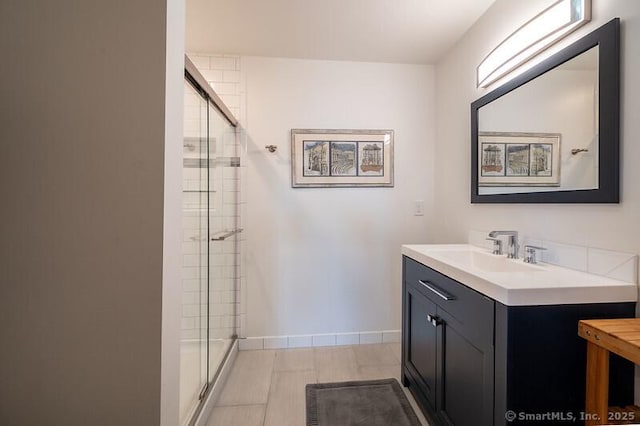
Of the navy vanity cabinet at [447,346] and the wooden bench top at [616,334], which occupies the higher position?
the wooden bench top at [616,334]

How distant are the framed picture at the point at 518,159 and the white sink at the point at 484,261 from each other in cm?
40

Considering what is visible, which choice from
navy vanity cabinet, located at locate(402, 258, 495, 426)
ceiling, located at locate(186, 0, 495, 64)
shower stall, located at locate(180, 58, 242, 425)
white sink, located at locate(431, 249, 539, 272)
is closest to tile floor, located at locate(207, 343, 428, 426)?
shower stall, located at locate(180, 58, 242, 425)

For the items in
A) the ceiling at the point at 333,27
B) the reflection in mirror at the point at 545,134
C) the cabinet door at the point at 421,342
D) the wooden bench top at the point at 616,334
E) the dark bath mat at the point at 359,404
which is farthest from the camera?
the ceiling at the point at 333,27

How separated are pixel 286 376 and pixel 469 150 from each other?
2.00 metres

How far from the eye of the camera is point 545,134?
4.17ft

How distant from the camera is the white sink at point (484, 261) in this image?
127 centimetres

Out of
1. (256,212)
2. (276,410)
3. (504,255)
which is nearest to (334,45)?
(256,212)

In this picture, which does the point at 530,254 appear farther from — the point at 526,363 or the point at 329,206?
the point at 329,206

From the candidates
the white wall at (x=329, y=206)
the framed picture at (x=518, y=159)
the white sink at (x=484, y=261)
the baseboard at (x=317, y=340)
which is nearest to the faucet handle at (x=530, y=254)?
the white sink at (x=484, y=261)

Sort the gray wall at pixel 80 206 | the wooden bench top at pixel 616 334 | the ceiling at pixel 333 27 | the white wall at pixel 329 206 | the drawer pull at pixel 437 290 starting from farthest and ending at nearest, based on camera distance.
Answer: the white wall at pixel 329 206
the ceiling at pixel 333 27
the drawer pull at pixel 437 290
the gray wall at pixel 80 206
the wooden bench top at pixel 616 334

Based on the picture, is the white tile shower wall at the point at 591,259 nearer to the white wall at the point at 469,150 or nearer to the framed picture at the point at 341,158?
the white wall at the point at 469,150

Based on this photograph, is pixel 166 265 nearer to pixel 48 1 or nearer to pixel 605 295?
pixel 48 1

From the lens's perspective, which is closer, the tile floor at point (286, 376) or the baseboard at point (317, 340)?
the tile floor at point (286, 376)

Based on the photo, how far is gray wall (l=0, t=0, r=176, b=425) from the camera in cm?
79
